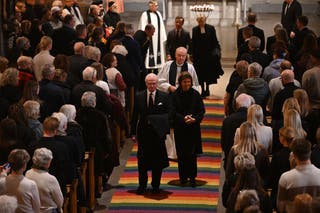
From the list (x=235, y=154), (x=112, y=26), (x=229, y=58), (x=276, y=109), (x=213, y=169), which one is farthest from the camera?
(x=229, y=58)

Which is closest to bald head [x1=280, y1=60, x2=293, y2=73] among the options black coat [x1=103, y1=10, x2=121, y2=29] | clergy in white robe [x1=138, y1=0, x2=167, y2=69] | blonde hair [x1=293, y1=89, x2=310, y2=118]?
blonde hair [x1=293, y1=89, x2=310, y2=118]

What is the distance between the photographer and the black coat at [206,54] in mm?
17609

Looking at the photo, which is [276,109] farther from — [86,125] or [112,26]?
[112,26]

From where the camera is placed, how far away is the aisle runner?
41.3ft

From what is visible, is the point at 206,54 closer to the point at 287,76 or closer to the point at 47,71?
the point at 287,76

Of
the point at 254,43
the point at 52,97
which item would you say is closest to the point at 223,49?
the point at 254,43

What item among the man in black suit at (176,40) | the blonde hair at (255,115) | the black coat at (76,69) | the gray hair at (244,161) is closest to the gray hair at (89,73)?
the black coat at (76,69)

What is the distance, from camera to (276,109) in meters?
12.9

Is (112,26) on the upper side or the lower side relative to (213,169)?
upper

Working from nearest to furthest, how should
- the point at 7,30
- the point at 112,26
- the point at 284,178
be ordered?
1. the point at 284,178
2. the point at 7,30
3. the point at 112,26

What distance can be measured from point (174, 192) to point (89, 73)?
2.01 m

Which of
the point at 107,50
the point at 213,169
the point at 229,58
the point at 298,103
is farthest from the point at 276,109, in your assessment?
the point at 229,58

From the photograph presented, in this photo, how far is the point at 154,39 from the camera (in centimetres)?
1870

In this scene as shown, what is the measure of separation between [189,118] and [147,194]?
3.93 feet
